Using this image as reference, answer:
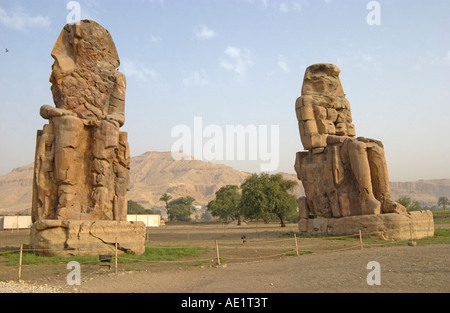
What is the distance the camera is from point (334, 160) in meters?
12.8

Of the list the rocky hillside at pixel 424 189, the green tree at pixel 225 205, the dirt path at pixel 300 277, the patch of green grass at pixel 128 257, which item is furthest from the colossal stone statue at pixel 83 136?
the rocky hillside at pixel 424 189

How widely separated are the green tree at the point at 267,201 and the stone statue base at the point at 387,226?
16.7 m

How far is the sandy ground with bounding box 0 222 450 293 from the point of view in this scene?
5.37 m

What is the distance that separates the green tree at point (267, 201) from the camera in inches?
1160

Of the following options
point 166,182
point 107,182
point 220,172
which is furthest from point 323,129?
point 220,172

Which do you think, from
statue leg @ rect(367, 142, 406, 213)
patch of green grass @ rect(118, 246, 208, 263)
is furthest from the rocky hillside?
patch of green grass @ rect(118, 246, 208, 263)

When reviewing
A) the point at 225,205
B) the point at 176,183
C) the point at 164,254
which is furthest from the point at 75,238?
the point at 176,183

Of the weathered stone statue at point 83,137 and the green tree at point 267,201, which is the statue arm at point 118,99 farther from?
the green tree at point 267,201

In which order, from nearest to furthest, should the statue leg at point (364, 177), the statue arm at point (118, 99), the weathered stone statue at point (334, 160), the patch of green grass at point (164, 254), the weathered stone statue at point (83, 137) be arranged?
the patch of green grass at point (164, 254), the weathered stone statue at point (83, 137), the statue arm at point (118, 99), the statue leg at point (364, 177), the weathered stone statue at point (334, 160)

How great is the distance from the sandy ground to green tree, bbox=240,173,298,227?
20.6 metres

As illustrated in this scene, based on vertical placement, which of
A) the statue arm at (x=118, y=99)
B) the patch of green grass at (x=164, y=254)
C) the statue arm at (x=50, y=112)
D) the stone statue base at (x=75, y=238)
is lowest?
the patch of green grass at (x=164, y=254)

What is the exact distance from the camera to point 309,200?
554 inches
